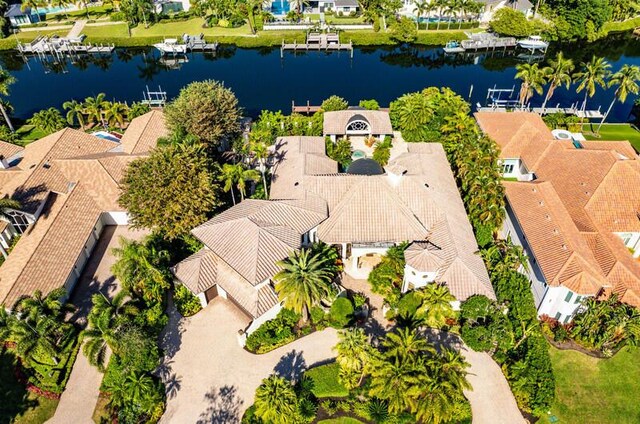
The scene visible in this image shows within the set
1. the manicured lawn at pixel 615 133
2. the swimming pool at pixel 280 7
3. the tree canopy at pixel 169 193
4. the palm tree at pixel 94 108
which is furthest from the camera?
the swimming pool at pixel 280 7

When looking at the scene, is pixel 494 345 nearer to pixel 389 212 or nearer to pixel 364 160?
pixel 389 212

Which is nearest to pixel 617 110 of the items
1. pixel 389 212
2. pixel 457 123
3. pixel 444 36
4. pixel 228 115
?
pixel 457 123

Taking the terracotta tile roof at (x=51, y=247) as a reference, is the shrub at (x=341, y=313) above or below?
below

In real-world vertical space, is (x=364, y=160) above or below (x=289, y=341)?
above

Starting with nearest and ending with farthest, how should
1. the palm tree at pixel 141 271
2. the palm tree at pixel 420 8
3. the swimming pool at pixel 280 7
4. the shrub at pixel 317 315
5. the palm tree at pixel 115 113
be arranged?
1. the palm tree at pixel 141 271
2. the shrub at pixel 317 315
3. the palm tree at pixel 115 113
4. the palm tree at pixel 420 8
5. the swimming pool at pixel 280 7

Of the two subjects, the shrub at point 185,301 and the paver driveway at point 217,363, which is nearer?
the paver driveway at point 217,363

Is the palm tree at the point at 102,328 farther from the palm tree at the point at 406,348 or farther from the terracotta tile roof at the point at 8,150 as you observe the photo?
the terracotta tile roof at the point at 8,150

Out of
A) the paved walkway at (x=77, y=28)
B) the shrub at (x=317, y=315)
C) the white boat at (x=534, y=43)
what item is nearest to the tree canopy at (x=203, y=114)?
the shrub at (x=317, y=315)
